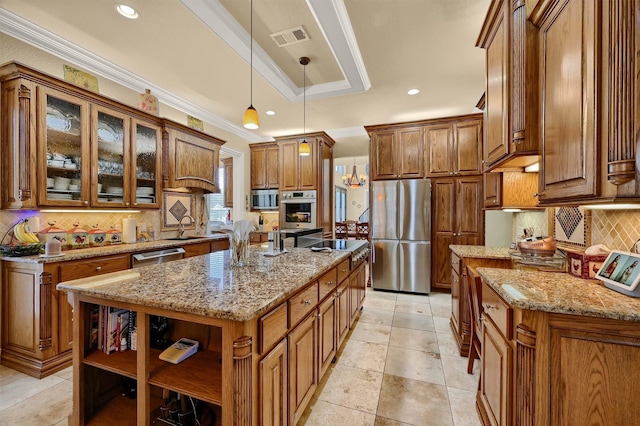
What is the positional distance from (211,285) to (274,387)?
56cm

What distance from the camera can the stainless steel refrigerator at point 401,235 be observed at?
13.3ft

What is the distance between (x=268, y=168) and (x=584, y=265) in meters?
4.77

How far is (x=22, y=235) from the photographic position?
2.22m

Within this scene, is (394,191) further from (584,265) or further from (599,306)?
(599,306)

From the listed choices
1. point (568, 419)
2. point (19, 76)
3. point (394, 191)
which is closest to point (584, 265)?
point (568, 419)

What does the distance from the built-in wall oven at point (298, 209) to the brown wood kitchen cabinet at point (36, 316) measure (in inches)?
122

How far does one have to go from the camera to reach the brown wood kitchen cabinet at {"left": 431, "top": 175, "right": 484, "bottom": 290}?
399 centimetres

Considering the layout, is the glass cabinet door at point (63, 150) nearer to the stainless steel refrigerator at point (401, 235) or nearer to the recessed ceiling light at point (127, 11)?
the recessed ceiling light at point (127, 11)

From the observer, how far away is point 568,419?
1065mm

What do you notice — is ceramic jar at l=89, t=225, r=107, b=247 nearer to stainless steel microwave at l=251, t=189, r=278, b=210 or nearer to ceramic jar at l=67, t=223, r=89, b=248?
ceramic jar at l=67, t=223, r=89, b=248

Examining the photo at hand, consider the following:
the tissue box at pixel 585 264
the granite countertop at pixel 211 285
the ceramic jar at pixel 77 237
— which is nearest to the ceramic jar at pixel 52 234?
the ceramic jar at pixel 77 237

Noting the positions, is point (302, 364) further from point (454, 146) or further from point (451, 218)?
point (454, 146)

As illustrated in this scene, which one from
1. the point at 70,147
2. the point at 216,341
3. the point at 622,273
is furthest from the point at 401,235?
the point at 70,147

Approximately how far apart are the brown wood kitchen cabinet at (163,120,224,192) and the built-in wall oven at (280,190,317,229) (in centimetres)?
129
